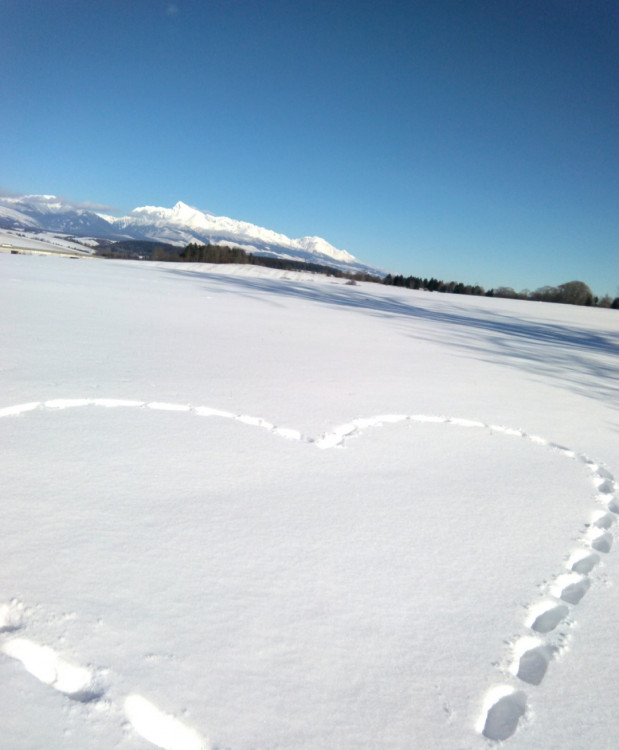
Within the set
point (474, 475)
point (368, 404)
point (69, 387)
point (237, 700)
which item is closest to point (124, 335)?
point (69, 387)

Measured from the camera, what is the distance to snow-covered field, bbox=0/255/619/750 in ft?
3.73

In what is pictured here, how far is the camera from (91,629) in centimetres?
126

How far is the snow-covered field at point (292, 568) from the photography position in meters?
1.14

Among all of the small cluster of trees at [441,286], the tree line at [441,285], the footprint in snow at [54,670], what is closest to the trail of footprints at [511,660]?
the footprint in snow at [54,670]

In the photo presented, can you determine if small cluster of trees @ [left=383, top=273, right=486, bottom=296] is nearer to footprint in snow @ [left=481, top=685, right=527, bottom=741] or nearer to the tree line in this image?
the tree line

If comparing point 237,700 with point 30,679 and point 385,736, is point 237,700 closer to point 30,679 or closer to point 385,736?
point 385,736

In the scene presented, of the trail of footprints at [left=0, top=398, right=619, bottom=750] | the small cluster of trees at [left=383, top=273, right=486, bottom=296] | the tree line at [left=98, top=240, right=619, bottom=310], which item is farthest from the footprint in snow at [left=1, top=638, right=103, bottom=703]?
the small cluster of trees at [left=383, top=273, right=486, bottom=296]

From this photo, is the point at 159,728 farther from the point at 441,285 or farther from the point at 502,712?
the point at 441,285

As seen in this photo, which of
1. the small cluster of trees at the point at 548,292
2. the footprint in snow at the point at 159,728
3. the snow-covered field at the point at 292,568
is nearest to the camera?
the footprint in snow at the point at 159,728

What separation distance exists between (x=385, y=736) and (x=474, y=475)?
1662mm

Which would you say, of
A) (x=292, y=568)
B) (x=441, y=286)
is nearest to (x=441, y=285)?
(x=441, y=286)

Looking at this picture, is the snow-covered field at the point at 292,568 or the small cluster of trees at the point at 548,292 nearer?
the snow-covered field at the point at 292,568

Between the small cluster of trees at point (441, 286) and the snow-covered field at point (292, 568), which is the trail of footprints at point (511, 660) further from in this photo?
the small cluster of trees at point (441, 286)

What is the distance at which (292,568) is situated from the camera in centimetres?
162
